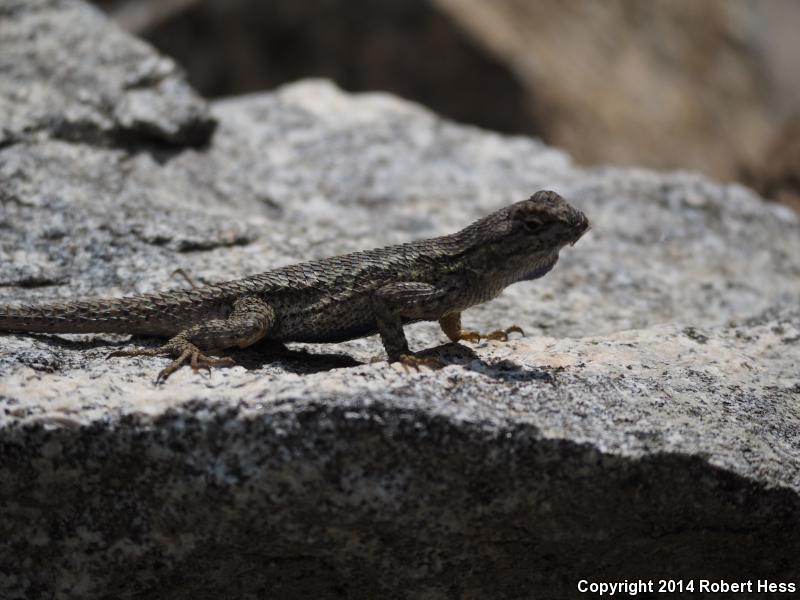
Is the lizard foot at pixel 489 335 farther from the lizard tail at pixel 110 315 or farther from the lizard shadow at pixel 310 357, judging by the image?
the lizard tail at pixel 110 315

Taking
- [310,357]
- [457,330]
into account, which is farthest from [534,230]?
[310,357]

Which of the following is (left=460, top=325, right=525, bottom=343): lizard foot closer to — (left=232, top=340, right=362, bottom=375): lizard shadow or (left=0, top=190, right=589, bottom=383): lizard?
(left=0, top=190, right=589, bottom=383): lizard

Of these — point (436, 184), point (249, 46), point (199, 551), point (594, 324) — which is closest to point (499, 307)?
point (594, 324)

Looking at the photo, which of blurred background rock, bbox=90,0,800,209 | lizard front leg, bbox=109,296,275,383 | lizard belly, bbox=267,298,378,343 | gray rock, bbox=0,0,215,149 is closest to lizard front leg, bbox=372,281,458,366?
lizard belly, bbox=267,298,378,343

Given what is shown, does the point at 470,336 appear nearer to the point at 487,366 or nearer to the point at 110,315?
the point at 487,366

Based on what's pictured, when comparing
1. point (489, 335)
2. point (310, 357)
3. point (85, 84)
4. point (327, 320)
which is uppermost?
point (85, 84)
